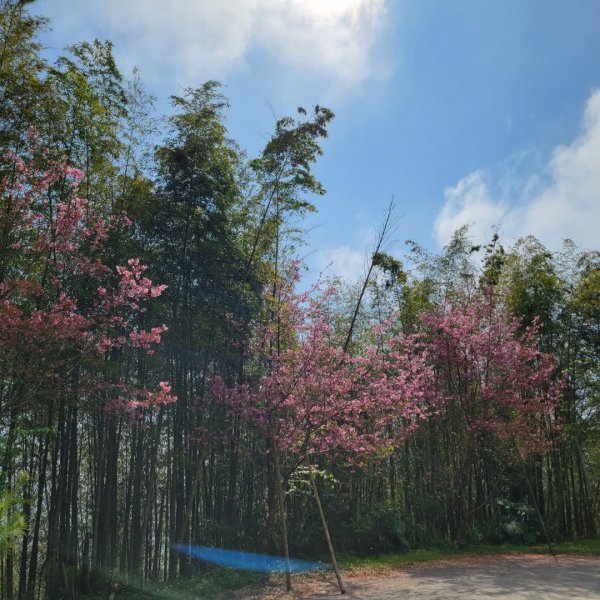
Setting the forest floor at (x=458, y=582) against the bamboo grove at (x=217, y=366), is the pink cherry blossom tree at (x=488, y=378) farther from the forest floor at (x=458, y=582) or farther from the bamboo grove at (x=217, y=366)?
the forest floor at (x=458, y=582)

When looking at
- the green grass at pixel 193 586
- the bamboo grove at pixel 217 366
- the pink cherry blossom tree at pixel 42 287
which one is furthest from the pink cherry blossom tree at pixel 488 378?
the pink cherry blossom tree at pixel 42 287

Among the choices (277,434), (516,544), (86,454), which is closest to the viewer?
(277,434)

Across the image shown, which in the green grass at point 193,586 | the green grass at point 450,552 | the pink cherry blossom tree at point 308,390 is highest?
the pink cherry blossom tree at point 308,390

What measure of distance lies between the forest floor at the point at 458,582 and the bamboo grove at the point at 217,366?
1263 millimetres

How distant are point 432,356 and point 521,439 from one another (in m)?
2.32

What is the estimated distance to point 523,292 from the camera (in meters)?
11.5

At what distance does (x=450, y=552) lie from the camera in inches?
373

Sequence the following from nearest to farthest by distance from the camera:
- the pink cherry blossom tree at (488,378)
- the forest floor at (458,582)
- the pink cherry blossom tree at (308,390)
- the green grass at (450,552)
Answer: the forest floor at (458,582) → the pink cherry blossom tree at (308,390) → the green grass at (450,552) → the pink cherry blossom tree at (488,378)

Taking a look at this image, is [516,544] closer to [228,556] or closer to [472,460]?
[472,460]

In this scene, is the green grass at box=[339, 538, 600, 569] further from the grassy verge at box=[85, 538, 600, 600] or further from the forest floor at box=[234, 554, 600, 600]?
the forest floor at box=[234, 554, 600, 600]

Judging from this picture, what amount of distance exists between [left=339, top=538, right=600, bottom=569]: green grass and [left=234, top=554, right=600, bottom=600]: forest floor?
0.30m

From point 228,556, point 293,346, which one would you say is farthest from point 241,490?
point 293,346

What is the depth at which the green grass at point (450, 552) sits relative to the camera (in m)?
8.45

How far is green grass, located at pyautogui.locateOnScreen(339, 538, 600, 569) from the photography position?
8.45m
